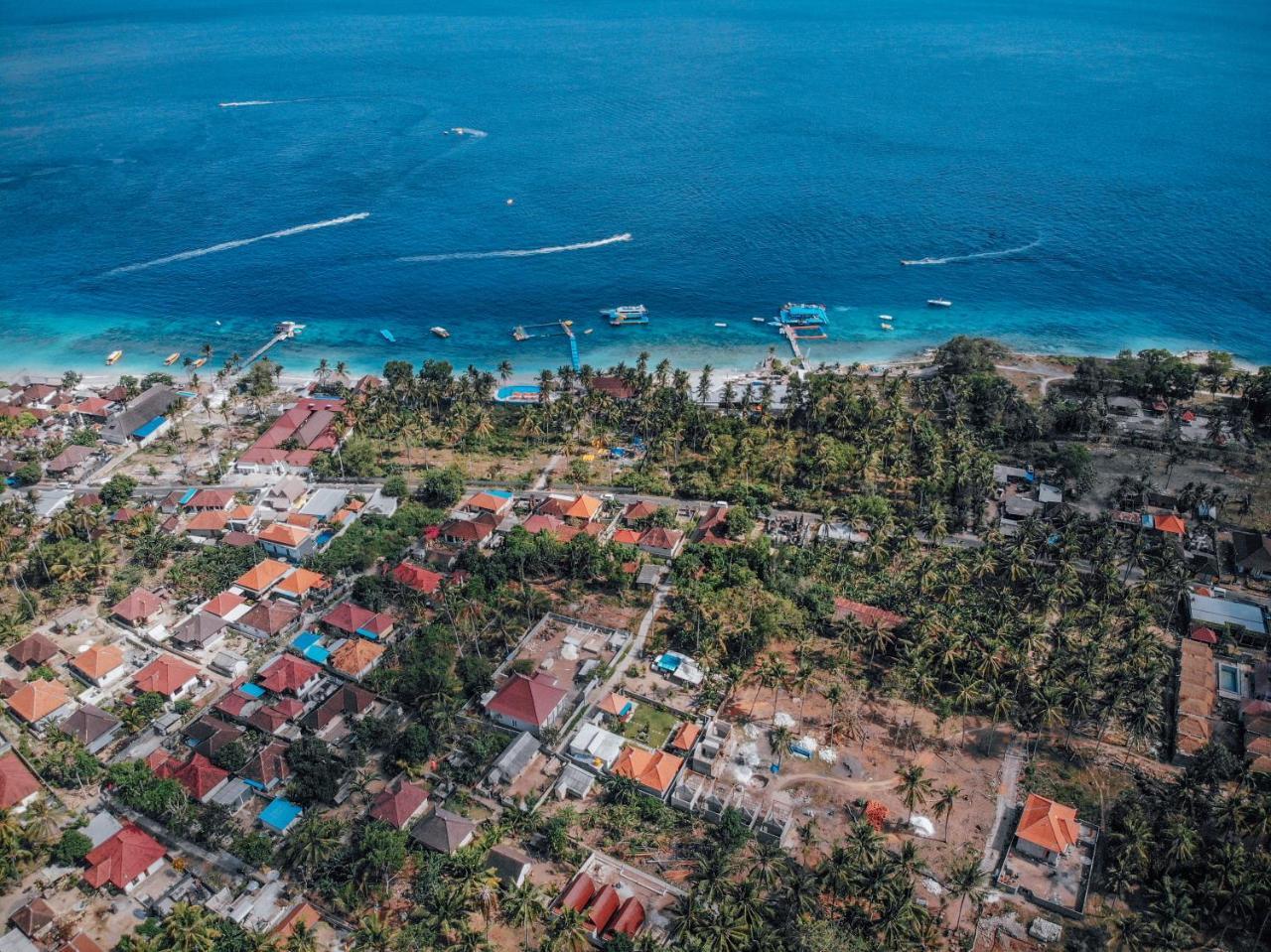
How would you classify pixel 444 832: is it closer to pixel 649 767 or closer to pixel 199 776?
pixel 649 767

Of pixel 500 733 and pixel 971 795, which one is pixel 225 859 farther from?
pixel 971 795

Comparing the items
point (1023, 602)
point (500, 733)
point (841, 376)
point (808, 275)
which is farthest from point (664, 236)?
point (500, 733)

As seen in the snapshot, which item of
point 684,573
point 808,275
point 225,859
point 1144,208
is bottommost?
point 225,859

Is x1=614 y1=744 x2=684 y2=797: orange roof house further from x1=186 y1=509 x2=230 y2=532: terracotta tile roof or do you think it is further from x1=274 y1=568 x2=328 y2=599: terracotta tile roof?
x1=186 y1=509 x2=230 y2=532: terracotta tile roof

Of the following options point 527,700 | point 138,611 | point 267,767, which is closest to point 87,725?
point 138,611

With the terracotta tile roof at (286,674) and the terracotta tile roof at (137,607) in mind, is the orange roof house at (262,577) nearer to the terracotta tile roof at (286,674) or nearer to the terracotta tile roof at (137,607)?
the terracotta tile roof at (137,607)

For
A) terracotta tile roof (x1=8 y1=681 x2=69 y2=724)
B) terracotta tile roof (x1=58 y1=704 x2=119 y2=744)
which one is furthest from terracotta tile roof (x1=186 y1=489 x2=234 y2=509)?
terracotta tile roof (x1=58 y1=704 x2=119 y2=744)
